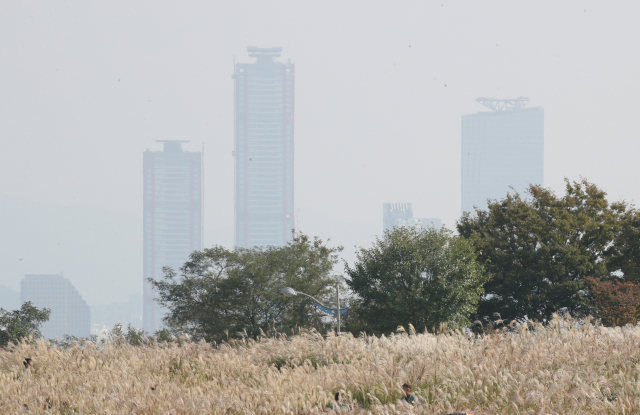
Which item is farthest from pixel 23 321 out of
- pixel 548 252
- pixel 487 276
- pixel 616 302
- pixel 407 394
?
pixel 407 394

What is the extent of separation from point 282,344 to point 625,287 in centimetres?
2678

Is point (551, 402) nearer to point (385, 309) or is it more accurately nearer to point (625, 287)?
point (385, 309)

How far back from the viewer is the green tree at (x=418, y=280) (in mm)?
32375

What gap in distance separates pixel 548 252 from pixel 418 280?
32.2ft

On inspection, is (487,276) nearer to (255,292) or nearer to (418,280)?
(418,280)

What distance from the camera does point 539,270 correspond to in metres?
37.4

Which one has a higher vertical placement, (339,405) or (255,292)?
(339,405)

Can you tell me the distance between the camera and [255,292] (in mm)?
51906

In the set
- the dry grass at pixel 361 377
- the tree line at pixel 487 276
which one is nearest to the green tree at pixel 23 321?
the tree line at pixel 487 276

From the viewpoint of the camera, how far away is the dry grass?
7.98 meters

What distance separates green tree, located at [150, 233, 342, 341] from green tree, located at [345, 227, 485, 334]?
14.5 meters

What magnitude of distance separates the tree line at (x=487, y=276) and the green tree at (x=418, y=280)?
6cm

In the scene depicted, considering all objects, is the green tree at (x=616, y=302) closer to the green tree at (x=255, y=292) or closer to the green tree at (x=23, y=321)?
the green tree at (x=255, y=292)

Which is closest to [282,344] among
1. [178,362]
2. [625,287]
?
[178,362]
